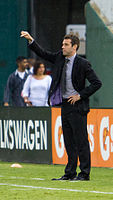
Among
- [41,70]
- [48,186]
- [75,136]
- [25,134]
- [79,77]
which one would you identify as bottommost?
[25,134]

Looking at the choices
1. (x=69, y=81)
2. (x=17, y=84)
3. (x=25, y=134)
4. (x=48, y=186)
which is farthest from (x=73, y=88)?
(x=17, y=84)

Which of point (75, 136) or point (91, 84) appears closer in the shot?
point (91, 84)

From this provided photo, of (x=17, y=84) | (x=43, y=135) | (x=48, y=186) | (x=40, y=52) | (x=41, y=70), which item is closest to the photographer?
(x=48, y=186)

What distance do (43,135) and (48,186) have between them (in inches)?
178

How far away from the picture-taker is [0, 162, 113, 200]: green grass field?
805 cm

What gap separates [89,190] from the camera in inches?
337

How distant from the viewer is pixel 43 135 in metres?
13.6

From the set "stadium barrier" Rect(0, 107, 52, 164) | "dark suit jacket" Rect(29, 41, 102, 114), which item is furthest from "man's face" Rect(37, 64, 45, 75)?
"dark suit jacket" Rect(29, 41, 102, 114)

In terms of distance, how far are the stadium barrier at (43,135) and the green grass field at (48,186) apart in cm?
58

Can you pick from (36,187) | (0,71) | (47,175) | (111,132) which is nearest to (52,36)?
(0,71)

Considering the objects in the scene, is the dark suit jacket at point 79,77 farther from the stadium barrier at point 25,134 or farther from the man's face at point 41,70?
the man's face at point 41,70

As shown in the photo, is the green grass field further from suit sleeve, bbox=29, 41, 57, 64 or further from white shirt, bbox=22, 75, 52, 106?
white shirt, bbox=22, 75, 52, 106

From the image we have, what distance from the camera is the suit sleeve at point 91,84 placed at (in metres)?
9.55

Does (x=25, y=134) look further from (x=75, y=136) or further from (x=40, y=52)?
(x=40, y=52)
